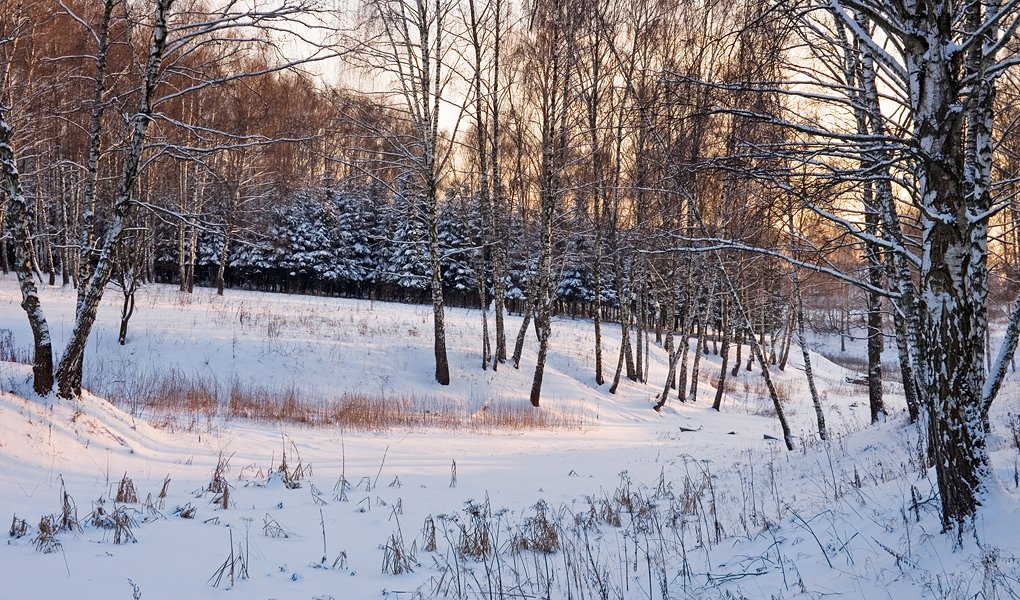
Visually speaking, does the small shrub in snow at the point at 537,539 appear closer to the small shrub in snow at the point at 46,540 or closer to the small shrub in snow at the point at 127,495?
the small shrub in snow at the point at 46,540

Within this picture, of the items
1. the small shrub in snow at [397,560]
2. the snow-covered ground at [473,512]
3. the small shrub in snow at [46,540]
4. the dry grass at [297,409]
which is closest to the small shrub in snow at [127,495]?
the snow-covered ground at [473,512]

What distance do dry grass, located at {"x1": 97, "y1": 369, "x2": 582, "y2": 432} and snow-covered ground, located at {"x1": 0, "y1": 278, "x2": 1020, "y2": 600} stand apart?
33 centimetres

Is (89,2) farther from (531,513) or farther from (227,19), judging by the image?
(531,513)

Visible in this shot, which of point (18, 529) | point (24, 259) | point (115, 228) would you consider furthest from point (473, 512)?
point (24, 259)

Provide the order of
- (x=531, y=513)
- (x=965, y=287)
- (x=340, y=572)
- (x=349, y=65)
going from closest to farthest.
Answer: (x=965, y=287) < (x=340, y=572) < (x=531, y=513) < (x=349, y=65)

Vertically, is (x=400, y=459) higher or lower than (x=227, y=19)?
lower

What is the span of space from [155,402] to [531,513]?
817 cm

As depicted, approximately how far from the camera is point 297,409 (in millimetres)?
11609

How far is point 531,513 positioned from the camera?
568cm

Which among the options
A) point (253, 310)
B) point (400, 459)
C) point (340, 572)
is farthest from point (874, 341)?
point (253, 310)

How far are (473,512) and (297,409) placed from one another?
24.4 feet

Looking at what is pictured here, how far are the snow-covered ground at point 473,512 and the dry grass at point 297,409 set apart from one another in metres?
0.33

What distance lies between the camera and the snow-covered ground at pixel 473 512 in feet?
11.0

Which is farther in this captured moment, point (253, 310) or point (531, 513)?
point (253, 310)
